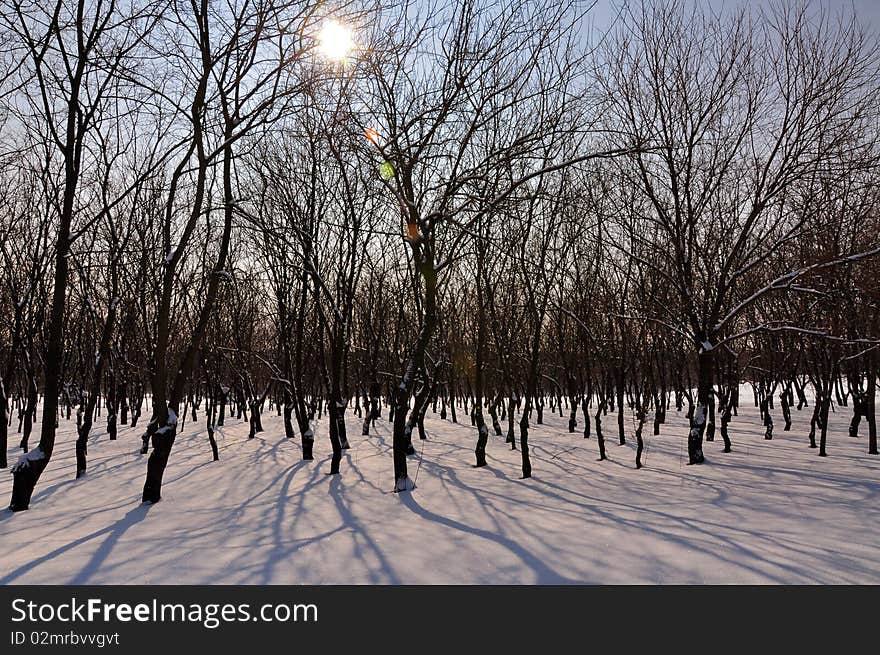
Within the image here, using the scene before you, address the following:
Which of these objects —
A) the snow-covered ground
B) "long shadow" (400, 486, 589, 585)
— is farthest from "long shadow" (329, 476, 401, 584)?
"long shadow" (400, 486, 589, 585)

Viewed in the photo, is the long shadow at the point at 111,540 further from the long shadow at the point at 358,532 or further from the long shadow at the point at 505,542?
the long shadow at the point at 505,542

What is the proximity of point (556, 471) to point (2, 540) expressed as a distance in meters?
8.38

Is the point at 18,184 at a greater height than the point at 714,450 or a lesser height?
greater

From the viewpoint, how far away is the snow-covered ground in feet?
15.6

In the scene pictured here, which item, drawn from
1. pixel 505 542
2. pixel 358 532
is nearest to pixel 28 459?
pixel 358 532

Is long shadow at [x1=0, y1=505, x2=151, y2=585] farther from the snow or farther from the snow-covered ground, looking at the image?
the snow

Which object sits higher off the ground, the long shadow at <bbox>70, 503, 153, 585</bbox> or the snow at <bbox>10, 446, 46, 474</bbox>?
the snow at <bbox>10, 446, 46, 474</bbox>

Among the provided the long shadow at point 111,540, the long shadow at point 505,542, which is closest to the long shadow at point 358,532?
the long shadow at point 505,542
